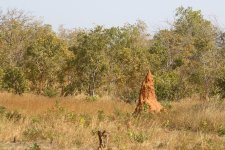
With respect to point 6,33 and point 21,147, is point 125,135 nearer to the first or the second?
point 21,147

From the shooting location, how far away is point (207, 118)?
15.0m

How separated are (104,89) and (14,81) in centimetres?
639

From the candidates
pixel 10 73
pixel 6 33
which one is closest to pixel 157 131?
pixel 10 73

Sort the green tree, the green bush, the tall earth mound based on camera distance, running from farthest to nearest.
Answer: the green tree, the green bush, the tall earth mound

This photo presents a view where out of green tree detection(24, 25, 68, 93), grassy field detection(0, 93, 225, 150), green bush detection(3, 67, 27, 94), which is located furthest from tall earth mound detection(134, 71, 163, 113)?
green tree detection(24, 25, 68, 93)

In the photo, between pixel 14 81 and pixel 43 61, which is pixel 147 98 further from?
pixel 43 61

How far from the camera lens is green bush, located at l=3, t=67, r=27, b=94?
26.1m

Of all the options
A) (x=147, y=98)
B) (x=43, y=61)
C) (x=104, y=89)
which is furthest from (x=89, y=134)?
(x=104, y=89)

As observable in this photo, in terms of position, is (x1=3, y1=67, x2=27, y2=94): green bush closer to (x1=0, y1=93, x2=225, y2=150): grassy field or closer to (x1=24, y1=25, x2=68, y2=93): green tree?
(x1=24, y1=25, x2=68, y2=93): green tree

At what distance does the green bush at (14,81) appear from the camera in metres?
26.1

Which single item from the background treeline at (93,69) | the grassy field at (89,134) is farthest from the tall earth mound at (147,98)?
the background treeline at (93,69)

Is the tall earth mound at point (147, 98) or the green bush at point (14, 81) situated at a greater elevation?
the green bush at point (14, 81)

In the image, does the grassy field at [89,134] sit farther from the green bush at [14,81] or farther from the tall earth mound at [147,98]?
the green bush at [14,81]

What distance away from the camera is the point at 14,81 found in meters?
26.4
